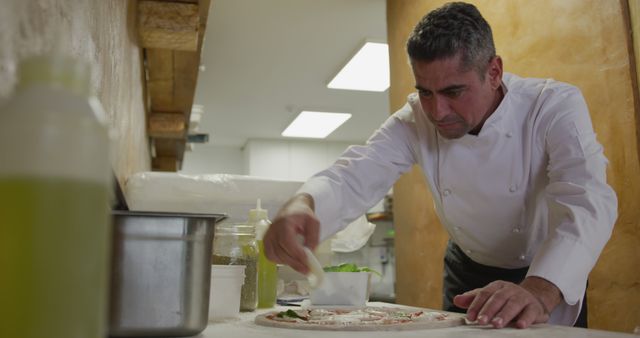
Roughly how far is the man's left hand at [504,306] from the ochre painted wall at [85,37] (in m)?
0.87

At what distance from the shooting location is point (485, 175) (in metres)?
1.73

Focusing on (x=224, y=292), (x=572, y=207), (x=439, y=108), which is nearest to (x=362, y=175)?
(x=439, y=108)

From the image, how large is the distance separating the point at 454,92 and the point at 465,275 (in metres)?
0.72

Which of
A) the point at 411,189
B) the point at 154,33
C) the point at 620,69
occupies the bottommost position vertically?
the point at 411,189

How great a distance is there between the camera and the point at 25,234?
31 cm

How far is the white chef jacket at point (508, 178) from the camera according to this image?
1.35 meters

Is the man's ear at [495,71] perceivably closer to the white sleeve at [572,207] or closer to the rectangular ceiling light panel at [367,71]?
the white sleeve at [572,207]

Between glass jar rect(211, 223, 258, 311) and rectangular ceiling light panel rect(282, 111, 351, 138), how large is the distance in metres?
4.73

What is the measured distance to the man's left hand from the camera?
1.04 meters

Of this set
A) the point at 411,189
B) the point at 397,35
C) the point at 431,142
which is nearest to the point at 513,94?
the point at 431,142

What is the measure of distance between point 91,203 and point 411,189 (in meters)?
2.88

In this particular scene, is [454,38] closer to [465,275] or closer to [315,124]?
[465,275]

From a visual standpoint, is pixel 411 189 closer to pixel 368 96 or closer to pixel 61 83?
pixel 368 96

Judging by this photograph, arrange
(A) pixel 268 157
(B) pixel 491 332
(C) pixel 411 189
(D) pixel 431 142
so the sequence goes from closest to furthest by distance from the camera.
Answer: (B) pixel 491 332 → (D) pixel 431 142 → (C) pixel 411 189 → (A) pixel 268 157
